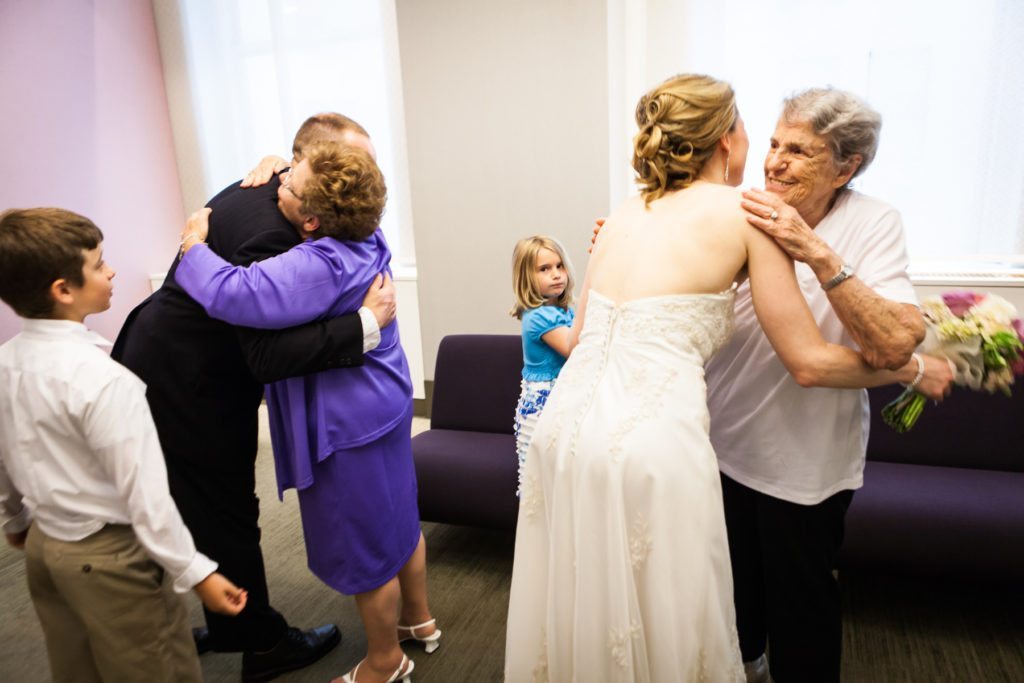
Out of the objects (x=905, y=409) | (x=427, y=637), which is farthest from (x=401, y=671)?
(x=905, y=409)

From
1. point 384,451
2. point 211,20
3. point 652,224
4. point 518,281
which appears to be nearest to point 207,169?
point 211,20

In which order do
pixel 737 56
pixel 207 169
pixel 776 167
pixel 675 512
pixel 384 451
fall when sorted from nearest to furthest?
pixel 675 512 < pixel 776 167 < pixel 384 451 < pixel 737 56 < pixel 207 169

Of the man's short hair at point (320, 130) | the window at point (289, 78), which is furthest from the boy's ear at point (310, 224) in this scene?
the window at point (289, 78)

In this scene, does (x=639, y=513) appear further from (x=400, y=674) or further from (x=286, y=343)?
(x=400, y=674)

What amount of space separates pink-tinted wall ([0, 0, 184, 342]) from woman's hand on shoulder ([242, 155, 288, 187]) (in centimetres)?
350

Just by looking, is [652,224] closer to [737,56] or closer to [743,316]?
[743,316]

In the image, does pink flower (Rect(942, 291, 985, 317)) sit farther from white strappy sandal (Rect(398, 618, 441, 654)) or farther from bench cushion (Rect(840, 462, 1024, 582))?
white strappy sandal (Rect(398, 618, 441, 654))

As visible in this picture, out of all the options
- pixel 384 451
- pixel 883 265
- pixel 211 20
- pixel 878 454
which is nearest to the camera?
pixel 883 265

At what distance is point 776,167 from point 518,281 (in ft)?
3.65

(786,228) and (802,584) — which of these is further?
(802,584)

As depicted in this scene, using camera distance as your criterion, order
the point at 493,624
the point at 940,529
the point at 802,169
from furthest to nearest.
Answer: the point at 493,624, the point at 940,529, the point at 802,169

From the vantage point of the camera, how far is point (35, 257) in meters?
1.34

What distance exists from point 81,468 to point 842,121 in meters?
1.80

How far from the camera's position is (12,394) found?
4.41ft
